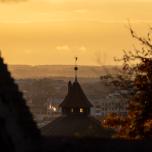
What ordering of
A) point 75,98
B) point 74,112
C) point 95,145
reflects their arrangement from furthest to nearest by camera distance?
point 74,112, point 75,98, point 95,145

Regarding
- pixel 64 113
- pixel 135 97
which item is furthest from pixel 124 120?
pixel 64 113

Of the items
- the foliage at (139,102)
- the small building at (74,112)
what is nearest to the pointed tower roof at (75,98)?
the small building at (74,112)

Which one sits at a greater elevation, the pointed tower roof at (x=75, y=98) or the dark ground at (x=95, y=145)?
the pointed tower roof at (x=75, y=98)

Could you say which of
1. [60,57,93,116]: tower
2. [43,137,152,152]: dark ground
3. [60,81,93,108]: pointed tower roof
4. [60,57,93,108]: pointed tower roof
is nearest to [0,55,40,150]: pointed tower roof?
[43,137,152,152]: dark ground

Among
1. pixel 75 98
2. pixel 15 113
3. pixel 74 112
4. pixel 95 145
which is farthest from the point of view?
pixel 74 112

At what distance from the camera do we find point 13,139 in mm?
14680

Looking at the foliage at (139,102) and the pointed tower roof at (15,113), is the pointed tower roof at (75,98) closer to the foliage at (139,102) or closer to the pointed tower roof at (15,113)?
the foliage at (139,102)

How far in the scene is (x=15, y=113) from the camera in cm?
1508

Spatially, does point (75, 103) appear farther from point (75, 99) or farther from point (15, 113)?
point (15, 113)

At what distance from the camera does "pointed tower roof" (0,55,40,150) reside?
14629 millimetres

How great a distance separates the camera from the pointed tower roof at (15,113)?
1463 cm

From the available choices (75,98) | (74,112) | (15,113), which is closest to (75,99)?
(75,98)

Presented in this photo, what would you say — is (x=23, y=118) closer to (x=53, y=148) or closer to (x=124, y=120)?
(x=53, y=148)

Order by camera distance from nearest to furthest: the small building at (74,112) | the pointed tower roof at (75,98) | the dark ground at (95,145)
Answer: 1. the dark ground at (95,145)
2. the small building at (74,112)
3. the pointed tower roof at (75,98)
